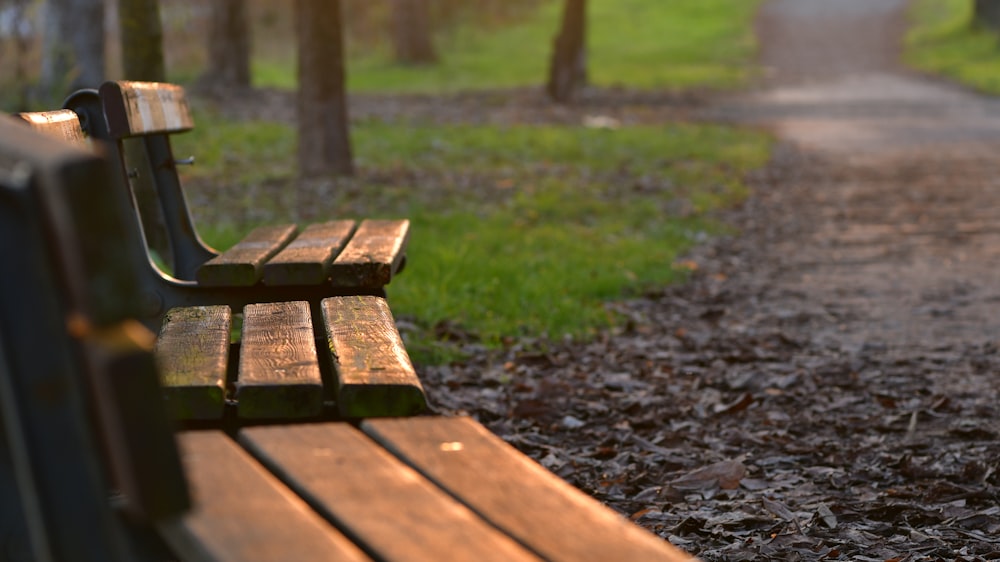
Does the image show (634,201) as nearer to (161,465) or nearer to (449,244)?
(449,244)

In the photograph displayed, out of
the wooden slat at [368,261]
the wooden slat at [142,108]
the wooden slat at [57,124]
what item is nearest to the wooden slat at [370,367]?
the wooden slat at [368,261]

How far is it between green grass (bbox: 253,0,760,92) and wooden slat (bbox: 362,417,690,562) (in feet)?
74.7

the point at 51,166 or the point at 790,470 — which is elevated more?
the point at 51,166

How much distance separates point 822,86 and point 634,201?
16779mm

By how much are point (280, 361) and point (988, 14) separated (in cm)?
3659

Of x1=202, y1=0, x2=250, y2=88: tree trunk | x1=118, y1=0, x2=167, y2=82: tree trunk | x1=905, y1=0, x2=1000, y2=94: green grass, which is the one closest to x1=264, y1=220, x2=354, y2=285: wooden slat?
x1=118, y1=0, x2=167, y2=82: tree trunk

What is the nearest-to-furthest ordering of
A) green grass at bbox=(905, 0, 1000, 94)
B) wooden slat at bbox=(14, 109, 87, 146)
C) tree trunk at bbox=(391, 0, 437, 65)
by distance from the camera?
wooden slat at bbox=(14, 109, 87, 146) < green grass at bbox=(905, 0, 1000, 94) < tree trunk at bbox=(391, 0, 437, 65)

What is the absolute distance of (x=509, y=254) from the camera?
819 cm

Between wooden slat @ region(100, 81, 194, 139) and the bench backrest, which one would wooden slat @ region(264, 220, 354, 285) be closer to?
wooden slat @ region(100, 81, 194, 139)

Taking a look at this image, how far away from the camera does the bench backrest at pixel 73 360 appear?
1642 mm

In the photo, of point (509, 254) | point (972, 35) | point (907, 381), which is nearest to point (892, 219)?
point (509, 254)

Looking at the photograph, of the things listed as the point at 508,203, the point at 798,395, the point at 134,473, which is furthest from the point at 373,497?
the point at 508,203

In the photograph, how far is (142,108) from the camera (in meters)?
4.55

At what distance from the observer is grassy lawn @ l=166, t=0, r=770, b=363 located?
6840 mm
